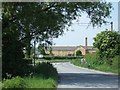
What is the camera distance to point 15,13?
3044 cm

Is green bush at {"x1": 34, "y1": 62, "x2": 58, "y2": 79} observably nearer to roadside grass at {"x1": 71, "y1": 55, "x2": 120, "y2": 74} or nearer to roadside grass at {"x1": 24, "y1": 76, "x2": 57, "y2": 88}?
roadside grass at {"x1": 24, "y1": 76, "x2": 57, "y2": 88}

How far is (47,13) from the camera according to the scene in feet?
107

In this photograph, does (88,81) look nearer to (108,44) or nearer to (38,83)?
(38,83)

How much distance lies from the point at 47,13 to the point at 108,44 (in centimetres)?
2623

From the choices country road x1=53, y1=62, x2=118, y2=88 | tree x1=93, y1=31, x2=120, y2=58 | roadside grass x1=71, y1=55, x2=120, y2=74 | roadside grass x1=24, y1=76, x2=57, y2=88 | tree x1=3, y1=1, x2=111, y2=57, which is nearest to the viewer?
roadside grass x1=24, y1=76, x2=57, y2=88

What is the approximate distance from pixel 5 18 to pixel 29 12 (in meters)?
2.31

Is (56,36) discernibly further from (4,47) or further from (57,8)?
(4,47)

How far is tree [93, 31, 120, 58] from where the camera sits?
182ft

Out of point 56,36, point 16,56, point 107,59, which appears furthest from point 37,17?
point 107,59

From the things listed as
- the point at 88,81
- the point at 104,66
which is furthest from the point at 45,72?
the point at 104,66

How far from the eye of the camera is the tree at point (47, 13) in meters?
29.5

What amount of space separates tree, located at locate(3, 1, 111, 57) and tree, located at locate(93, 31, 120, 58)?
58.9ft

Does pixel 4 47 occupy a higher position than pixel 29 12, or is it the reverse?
pixel 29 12

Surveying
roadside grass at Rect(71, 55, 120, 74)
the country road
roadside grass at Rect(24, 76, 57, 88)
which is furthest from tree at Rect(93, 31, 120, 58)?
roadside grass at Rect(24, 76, 57, 88)
